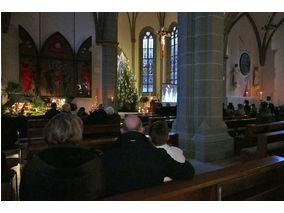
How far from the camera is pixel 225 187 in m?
2.34

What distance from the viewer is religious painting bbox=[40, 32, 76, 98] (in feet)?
42.4

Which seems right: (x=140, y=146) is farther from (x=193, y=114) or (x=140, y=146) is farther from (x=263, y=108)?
(x=263, y=108)

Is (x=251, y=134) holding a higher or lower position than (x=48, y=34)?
lower

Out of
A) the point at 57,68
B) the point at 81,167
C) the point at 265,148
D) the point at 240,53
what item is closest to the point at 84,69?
the point at 57,68

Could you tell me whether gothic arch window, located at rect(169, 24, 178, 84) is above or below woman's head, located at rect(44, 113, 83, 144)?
above

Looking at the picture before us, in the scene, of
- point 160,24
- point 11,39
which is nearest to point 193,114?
point 11,39

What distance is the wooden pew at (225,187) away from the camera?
1745 millimetres

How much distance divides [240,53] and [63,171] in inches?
768

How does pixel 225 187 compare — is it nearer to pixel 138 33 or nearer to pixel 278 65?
pixel 278 65

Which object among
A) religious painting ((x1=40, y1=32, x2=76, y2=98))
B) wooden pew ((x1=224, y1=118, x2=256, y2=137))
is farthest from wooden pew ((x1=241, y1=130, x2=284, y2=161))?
religious painting ((x1=40, y1=32, x2=76, y2=98))

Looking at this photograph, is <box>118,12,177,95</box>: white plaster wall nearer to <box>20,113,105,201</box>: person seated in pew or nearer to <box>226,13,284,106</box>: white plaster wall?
<box>226,13,284,106</box>: white plaster wall

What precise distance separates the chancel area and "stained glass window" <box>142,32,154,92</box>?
2554 millimetres

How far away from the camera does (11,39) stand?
12.0 metres

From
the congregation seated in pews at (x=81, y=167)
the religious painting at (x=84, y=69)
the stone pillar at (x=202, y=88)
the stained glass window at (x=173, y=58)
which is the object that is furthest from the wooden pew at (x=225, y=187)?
the stained glass window at (x=173, y=58)
